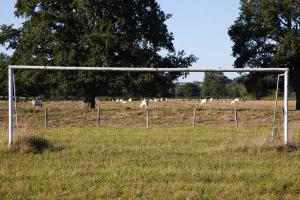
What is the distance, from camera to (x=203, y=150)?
15.7m

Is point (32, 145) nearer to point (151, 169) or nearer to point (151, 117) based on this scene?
point (151, 169)

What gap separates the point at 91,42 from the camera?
38.2 m

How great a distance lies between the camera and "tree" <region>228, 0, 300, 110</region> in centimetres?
4275

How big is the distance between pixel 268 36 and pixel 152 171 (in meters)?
35.9

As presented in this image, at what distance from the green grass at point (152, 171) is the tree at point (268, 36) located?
88.8 ft

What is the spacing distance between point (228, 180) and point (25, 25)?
114ft

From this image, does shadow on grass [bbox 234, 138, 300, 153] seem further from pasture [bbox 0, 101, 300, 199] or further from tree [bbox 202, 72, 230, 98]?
tree [bbox 202, 72, 230, 98]

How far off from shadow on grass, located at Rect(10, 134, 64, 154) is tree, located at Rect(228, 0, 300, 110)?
96.3 ft

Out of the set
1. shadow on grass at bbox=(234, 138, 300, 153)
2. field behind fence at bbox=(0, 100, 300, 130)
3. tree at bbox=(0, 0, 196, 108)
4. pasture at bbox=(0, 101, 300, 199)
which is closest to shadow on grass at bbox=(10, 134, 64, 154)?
pasture at bbox=(0, 101, 300, 199)

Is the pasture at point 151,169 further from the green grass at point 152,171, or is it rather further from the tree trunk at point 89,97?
A: the tree trunk at point 89,97

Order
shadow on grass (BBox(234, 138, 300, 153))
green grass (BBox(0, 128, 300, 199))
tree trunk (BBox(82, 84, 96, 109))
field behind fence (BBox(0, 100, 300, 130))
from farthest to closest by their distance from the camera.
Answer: tree trunk (BBox(82, 84, 96, 109))
field behind fence (BBox(0, 100, 300, 130))
shadow on grass (BBox(234, 138, 300, 153))
green grass (BBox(0, 128, 300, 199))

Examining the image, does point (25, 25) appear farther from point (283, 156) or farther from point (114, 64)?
point (283, 156)

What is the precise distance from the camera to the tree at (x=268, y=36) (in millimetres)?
42750

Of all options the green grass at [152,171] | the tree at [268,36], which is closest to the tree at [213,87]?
the tree at [268,36]
